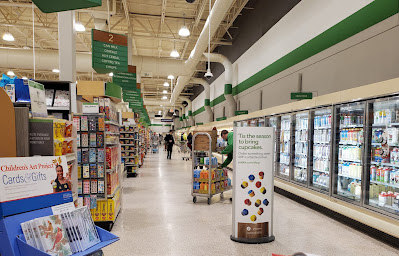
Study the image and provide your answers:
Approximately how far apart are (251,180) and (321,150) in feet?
8.70

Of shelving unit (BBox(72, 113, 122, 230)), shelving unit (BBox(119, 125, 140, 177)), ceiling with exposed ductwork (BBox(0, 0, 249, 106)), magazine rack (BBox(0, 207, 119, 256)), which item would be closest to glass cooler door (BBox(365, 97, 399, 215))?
shelving unit (BBox(72, 113, 122, 230))

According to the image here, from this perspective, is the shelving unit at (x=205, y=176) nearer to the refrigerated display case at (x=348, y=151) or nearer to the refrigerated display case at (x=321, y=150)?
the refrigerated display case at (x=321, y=150)

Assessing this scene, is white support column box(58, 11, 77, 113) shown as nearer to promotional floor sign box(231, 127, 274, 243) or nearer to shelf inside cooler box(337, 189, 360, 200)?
promotional floor sign box(231, 127, 274, 243)

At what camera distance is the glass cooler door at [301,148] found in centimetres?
658

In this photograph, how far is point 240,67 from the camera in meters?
12.3

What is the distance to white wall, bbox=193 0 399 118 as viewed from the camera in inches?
182

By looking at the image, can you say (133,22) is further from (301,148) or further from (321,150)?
(321,150)

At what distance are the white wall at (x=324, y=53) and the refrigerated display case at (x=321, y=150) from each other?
602 mm

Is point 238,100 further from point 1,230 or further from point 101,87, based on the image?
point 1,230

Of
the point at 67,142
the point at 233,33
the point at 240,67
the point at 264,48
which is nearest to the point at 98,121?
the point at 67,142

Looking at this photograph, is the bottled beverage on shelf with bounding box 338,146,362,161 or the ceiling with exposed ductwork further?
the ceiling with exposed ductwork

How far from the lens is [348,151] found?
5.20 meters

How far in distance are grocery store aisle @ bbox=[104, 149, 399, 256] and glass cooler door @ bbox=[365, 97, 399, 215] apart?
2.08ft

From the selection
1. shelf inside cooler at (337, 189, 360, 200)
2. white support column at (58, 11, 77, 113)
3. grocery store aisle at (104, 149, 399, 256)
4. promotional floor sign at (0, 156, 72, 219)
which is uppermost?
white support column at (58, 11, 77, 113)
